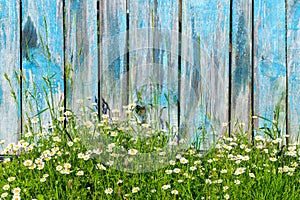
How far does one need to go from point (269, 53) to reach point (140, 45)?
73 centimetres


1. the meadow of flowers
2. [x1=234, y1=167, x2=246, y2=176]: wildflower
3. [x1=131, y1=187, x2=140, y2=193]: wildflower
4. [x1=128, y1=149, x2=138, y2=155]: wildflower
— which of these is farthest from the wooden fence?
[x1=131, y1=187, x2=140, y2=193]: wildflower

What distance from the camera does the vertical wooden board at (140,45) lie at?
10.7 ft

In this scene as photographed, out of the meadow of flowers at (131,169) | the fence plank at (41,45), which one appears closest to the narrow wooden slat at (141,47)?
the meadow of flowers at (131,169)

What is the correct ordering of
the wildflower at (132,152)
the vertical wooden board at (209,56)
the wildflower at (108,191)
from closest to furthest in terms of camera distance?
the wildflower at (108,191) → the wildflower at (132,152) → the vertical wooden board at (209,56)

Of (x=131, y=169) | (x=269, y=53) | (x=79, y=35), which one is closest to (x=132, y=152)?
(x=131, y=169)

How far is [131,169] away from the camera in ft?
9.07

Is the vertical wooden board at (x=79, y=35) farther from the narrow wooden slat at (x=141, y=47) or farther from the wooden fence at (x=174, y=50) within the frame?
the narrow wooden slat at (x=141, y=47)

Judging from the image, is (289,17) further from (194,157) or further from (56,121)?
(56,121)

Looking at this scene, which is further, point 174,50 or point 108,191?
point 174,50

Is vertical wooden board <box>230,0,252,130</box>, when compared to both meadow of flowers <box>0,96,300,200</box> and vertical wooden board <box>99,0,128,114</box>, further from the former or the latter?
vertical wooden board <box>99,0,128,114</box>

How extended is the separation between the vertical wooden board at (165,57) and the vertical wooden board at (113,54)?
6.7 inches

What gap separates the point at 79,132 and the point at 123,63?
519 millimetres

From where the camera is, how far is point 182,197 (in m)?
2.54

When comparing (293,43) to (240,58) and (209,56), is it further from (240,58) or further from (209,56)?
(209,56)
